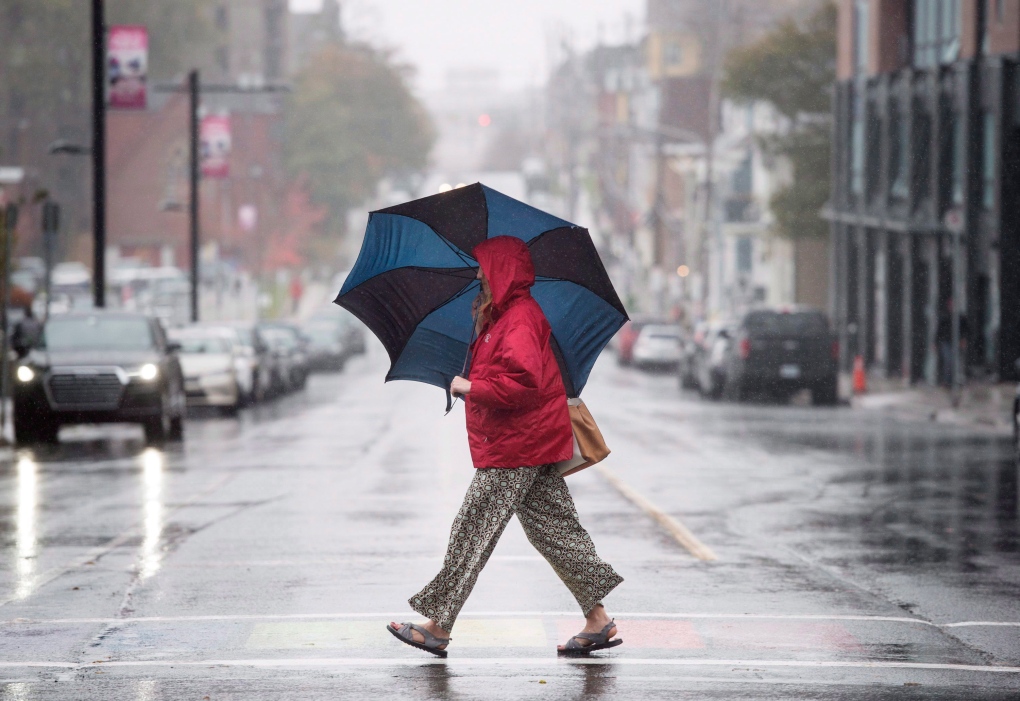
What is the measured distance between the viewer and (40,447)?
2406 cm

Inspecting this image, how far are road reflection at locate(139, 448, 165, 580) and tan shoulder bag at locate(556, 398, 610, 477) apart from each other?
390 centimetres

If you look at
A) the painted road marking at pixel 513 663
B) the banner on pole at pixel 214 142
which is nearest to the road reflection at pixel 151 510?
the painted road marking at pixel 513 663

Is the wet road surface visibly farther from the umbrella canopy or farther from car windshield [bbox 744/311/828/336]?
car windshield [bbox 744/311/828/336]

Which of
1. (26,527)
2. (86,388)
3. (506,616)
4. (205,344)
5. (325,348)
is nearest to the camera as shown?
(506,616)

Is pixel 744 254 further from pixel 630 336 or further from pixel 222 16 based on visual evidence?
pixel 222 16

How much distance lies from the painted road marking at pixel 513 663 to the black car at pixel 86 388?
50.4 feet

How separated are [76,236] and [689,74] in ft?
132

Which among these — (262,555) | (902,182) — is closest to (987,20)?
(902,182)

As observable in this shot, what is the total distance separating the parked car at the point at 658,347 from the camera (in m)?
58.1

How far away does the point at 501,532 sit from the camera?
27.3 feet

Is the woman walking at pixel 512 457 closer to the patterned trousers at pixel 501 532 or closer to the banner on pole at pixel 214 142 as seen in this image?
the patterned trousers at pixel 501 532

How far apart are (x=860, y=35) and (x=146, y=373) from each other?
3258 cm

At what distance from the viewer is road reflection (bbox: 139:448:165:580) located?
12.2 metres

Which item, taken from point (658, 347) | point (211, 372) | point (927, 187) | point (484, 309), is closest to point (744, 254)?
point (658, 347)
